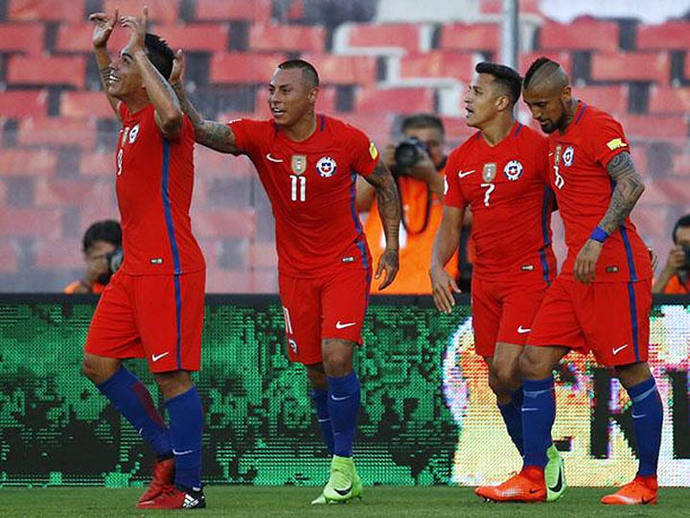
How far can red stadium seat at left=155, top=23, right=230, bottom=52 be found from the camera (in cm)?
1323

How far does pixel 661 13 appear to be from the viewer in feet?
44.0

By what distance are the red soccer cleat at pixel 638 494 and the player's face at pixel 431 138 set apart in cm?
326

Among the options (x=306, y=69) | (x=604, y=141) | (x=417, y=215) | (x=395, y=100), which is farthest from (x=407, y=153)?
(x=395, y=100)

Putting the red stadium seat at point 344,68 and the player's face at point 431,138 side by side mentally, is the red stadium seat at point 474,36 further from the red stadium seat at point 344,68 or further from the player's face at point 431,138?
the player's face at point 431,138

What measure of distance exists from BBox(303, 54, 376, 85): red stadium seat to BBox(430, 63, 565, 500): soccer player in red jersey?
15.7 feet

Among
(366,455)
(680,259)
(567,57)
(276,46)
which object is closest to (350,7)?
(276,46)

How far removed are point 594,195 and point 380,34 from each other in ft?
18.7

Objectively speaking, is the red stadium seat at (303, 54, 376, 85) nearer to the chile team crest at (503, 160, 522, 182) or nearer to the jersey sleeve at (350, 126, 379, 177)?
the jersey sleeve at (350, 126, 379, 177)

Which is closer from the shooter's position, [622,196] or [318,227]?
[622,196]

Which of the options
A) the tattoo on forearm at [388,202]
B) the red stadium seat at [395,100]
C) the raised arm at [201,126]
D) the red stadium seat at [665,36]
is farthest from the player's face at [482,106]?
the red stadium seat at [665,36]

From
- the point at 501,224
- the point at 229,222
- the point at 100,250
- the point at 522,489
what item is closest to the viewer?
the point at 522,489

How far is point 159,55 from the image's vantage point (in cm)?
791

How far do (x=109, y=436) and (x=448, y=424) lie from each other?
6.28ft

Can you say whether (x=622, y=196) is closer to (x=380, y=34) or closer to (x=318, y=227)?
(x=318, y=227)
